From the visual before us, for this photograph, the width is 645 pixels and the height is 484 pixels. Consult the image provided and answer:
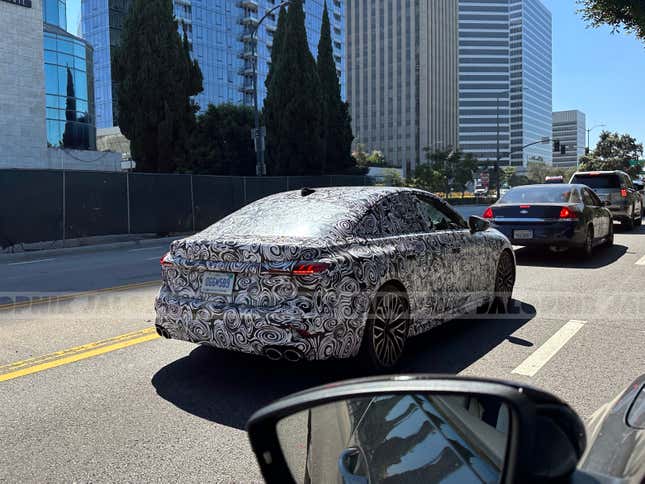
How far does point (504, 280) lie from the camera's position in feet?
23.7

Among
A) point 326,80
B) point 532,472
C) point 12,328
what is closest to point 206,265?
point 12,328

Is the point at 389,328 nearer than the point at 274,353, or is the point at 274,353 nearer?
the point at 274,353

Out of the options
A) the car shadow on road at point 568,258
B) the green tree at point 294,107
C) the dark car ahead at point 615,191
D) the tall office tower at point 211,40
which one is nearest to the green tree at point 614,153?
the tall office tower at point 211,40

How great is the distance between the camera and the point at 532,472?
1.13 metres

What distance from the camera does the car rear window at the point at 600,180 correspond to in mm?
19109

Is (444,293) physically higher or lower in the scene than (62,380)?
higher

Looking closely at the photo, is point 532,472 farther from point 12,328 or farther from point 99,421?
point 12,328

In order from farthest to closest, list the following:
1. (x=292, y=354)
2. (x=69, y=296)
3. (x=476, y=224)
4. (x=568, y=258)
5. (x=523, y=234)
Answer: (x=568, y=258)
(x=523, y=234)
(x=69, y=296)
(x=476, y=224)
(x=292, y=354)

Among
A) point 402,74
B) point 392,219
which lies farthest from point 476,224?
point 402,74

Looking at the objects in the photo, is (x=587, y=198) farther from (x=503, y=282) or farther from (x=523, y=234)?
(x=503, y=282)

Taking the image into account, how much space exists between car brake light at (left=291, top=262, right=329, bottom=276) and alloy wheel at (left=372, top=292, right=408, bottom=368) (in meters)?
0.62

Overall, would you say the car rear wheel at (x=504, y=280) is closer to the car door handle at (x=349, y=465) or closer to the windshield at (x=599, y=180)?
the car door handle at (x=349, y=465)

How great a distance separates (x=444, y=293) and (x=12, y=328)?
4595 millimetres

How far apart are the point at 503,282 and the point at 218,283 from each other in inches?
157
